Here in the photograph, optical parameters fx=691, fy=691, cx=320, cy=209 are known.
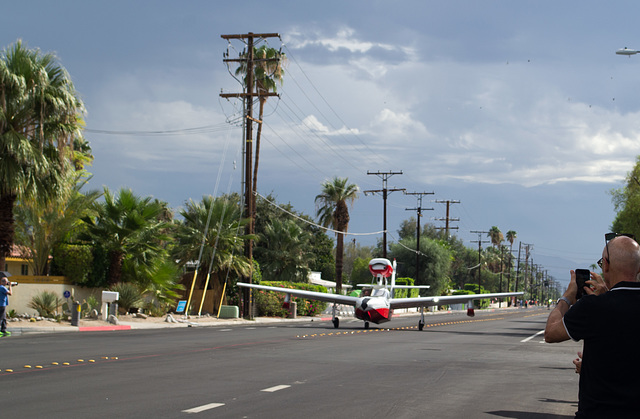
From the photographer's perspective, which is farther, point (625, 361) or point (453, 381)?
point (453, 381)

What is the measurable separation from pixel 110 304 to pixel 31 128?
8.63 metres

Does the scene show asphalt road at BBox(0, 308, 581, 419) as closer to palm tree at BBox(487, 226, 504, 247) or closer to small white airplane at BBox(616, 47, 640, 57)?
small white airplane at BBox(616, 47, 640, 57)

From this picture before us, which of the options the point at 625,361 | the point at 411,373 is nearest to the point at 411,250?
the point at 411,373

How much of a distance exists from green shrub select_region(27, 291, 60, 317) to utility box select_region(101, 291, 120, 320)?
1975 millimetres

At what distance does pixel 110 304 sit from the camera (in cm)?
3006

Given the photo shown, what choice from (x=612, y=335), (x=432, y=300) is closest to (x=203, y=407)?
(x=612, y=335)

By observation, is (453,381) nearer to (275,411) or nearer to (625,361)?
(275,411)

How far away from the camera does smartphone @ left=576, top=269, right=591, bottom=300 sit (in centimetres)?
461

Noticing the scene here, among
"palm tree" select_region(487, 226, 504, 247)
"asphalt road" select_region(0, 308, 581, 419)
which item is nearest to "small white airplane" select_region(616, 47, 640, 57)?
"asphalt road" select_region(0, 308, 581, 419)

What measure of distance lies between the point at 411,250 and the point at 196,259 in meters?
49.7

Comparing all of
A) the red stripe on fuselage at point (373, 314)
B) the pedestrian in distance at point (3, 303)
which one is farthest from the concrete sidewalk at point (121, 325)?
the red stripe on fuselage at point (373, 314)

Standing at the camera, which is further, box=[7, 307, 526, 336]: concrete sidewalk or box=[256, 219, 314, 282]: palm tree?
box=[256, 219, 314, 282]: palm tree

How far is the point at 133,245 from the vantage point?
105 ft

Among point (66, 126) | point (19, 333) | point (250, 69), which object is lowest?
point (19, 333)
